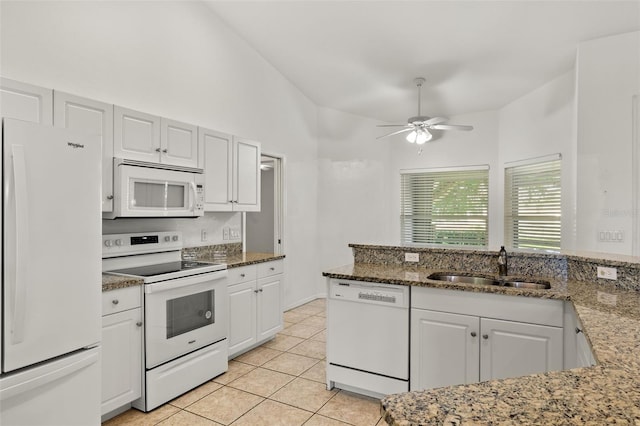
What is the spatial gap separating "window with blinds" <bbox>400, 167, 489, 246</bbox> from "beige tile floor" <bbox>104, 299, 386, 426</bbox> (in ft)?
10.4

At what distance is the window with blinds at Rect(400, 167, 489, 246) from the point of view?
5.84 meters

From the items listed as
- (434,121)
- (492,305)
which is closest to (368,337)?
(492,305)

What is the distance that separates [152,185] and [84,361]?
1379mm

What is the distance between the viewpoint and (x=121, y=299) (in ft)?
7.89

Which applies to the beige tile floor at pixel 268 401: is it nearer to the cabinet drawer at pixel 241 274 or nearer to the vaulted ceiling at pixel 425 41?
the cabinet drawer at pixel 241 274

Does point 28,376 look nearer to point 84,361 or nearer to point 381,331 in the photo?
point 84,361

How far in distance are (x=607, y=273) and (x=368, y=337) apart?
59.2 inches

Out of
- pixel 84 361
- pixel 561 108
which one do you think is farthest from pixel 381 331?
pixel 561 108

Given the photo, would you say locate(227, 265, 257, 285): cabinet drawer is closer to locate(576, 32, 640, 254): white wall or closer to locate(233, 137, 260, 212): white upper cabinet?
locate(233, 137, 260, 212): white upper cabinet

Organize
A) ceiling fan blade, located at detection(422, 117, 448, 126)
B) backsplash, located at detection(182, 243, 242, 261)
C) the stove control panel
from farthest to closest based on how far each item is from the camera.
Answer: ceiling fan blade, located at detection(422, 117, 448, 126) → backsplash, located at detection(182, 243, 242, 261) → the stove control panel

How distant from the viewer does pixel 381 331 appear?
2.55 m

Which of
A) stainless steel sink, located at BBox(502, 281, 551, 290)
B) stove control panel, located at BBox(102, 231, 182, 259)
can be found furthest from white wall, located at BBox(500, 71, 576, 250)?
stove control panel, located at BBox(102, 231, 182, 259)

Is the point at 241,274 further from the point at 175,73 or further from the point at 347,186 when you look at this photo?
the point at 347,186

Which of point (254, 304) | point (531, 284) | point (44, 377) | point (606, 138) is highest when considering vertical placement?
point (606, 138)
